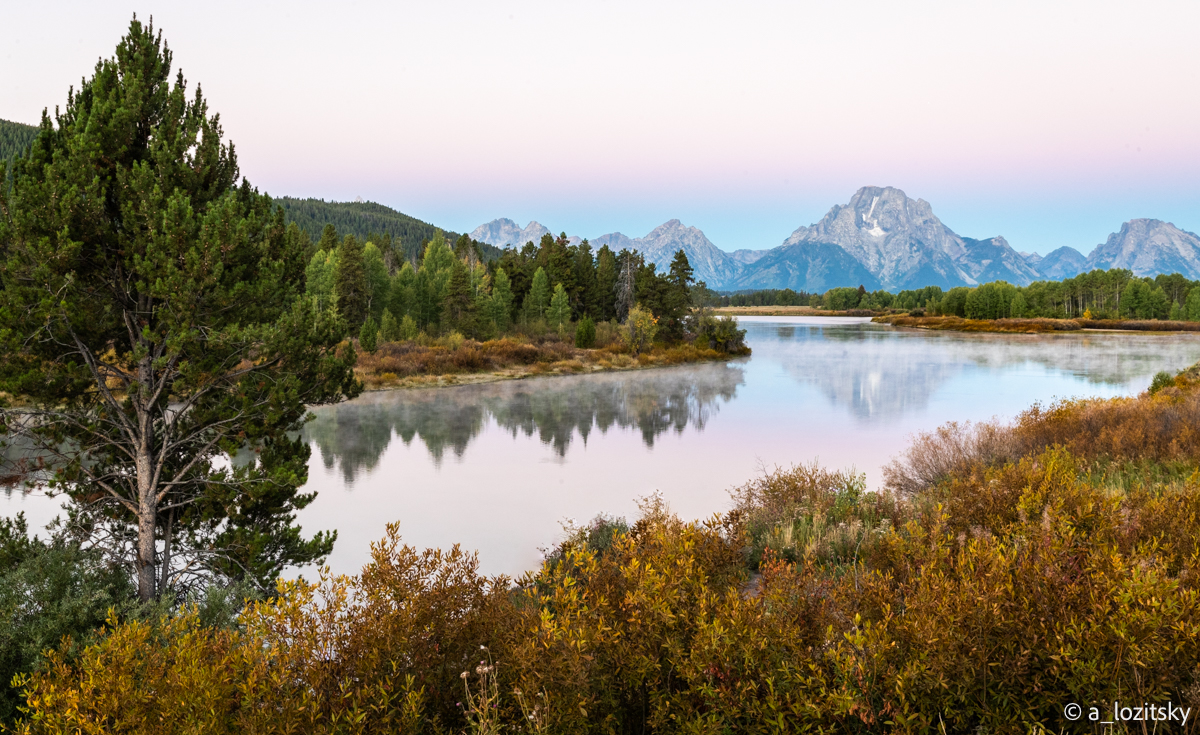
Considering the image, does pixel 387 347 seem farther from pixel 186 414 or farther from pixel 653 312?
pixel 186 414

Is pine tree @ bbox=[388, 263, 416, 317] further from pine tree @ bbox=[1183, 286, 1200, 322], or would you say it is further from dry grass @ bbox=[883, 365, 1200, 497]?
pine tree @ bbox=[1183, 286, 1200, 322]

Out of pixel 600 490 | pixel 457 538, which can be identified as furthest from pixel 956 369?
pixel 457 538

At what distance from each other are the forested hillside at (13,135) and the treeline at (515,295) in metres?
104

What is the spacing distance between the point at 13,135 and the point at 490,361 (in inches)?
5938

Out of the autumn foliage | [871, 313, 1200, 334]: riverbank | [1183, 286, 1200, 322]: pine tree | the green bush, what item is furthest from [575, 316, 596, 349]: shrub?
[1183, 286, 1200, 322]: pine tree

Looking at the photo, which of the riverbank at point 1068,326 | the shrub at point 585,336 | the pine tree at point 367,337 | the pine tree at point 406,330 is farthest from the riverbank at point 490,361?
the riverbank at point 1068,326

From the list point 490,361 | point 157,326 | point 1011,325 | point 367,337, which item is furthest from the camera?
point 1011,325

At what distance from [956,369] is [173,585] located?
1717 inches

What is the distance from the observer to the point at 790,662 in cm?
330

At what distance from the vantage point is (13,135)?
432 ft

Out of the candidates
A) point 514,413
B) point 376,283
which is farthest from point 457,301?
point 514,413

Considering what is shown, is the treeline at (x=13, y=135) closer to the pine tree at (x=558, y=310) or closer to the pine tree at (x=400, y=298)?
the pine tree at (x=400, y=298)

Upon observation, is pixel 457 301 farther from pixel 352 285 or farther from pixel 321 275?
pixel 321 275

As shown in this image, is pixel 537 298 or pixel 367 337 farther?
pixel 537 298
